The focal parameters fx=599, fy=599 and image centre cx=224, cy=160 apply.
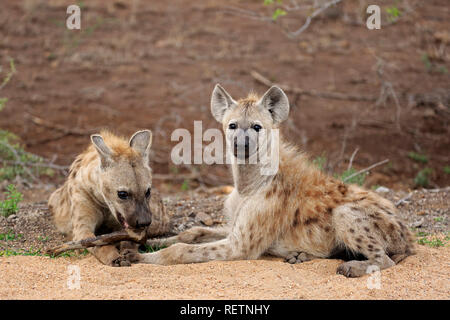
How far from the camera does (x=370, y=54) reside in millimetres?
11508

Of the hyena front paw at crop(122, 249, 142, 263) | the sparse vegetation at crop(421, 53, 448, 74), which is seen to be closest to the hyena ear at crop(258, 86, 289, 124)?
the hyena front paw at crop(122, 249, 142, 263)

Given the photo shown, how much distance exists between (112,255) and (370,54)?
8690 millimetres

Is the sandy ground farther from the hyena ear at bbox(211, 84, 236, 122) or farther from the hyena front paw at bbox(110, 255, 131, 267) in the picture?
the hyena ear at bbox(211, 84, 236, 122)

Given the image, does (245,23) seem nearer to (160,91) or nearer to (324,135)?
(160,91)

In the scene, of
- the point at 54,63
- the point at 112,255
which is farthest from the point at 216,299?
the point at 54,63

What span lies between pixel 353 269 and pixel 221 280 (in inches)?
32.8

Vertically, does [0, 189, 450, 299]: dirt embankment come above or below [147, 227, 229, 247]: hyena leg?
below

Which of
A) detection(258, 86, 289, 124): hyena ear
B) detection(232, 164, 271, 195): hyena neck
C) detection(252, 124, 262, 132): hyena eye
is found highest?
detection(258, 86, 289, 124): hyena ear

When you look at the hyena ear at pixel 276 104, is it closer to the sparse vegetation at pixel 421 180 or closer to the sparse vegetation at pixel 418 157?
the sparse vegetation at pixel 421 180

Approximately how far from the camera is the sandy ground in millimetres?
3328

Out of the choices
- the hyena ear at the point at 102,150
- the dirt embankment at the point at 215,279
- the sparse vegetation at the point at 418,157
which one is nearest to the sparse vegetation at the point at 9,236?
the dirt embankment at the point at 215,279

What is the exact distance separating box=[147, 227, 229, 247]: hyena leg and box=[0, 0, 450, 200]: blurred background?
1.84 metres

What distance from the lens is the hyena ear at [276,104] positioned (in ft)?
14.1

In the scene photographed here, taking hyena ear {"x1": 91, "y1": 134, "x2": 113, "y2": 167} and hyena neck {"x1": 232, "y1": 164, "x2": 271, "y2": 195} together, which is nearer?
hyena ear {"x1": 91, "y1": 134, "x2": 113, "y2": 167}
